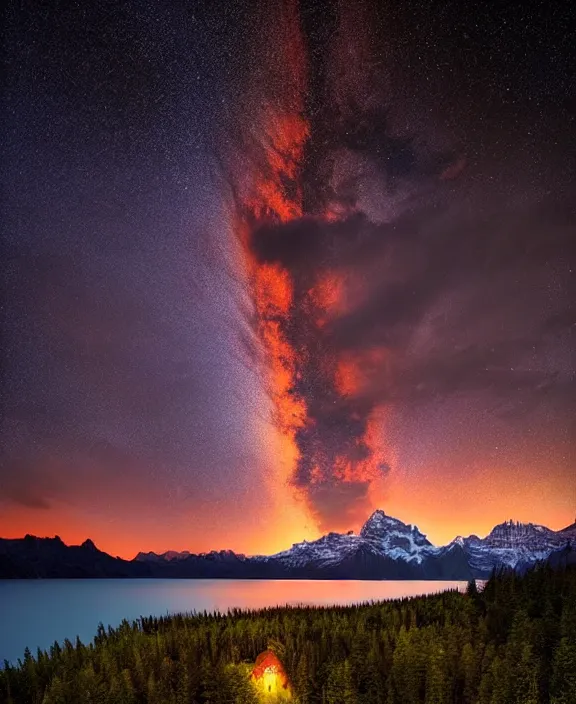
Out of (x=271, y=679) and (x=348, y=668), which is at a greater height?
(x=348, y=668)

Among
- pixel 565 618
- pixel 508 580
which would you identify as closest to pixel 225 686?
pixel 565 618

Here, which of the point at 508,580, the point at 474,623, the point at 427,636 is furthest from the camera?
the point at 508,580

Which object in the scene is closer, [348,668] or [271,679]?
[348,668]

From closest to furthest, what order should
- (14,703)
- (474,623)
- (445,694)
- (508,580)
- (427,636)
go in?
1. (445,694)
2. (14,703)
3. (427,636)
4. (474,623)
5. (508,580)

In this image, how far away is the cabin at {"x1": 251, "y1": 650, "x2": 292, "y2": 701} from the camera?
3994 cm

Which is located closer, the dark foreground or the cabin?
the dark foreground

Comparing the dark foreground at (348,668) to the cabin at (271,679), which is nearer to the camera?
the dark foreground at (348,668)

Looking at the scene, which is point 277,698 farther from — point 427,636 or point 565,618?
point 565,618

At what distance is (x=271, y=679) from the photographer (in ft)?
133

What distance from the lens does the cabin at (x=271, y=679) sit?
3994cm

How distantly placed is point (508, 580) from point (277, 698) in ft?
114

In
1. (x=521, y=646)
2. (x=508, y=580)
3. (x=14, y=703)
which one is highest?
(x=508, y=580)

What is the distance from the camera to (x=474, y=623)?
182ft

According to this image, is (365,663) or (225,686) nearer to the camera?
(225,686)
